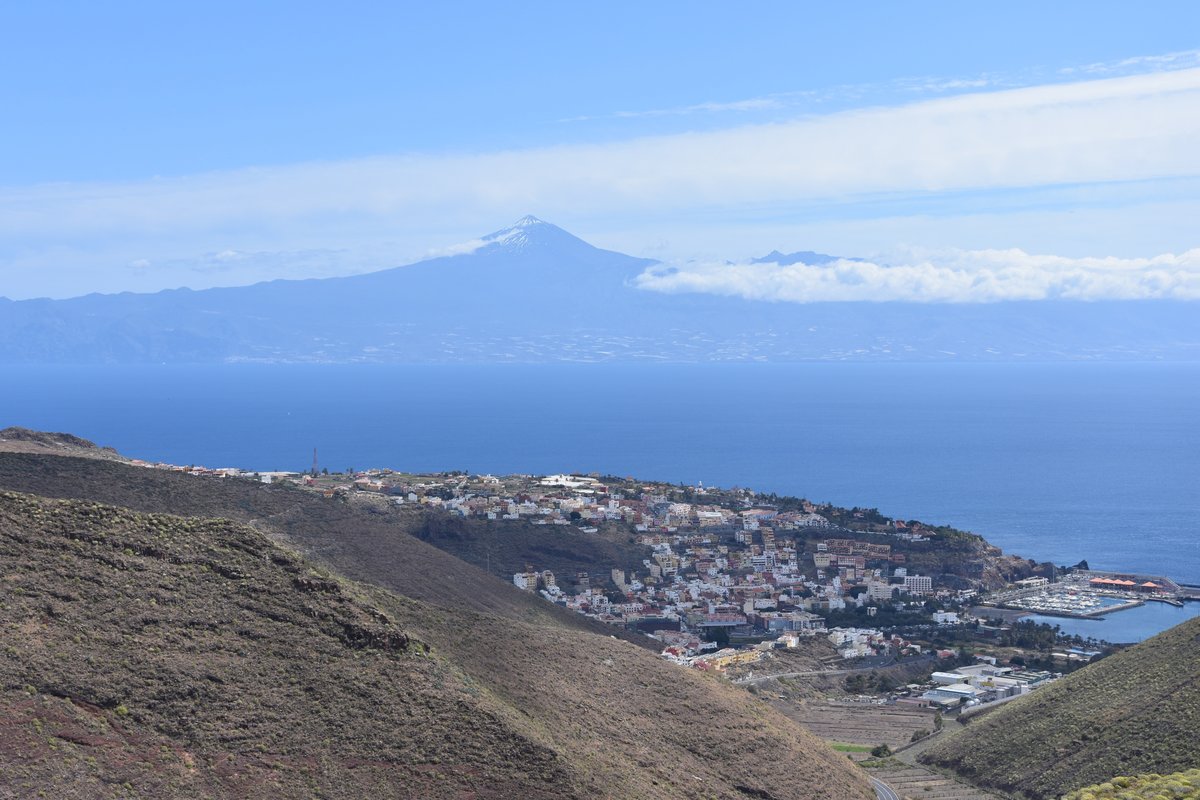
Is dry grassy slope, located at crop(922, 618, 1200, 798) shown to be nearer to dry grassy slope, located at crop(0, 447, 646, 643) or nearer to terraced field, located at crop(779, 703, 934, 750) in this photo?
terraced field, located at crop(779, 703, 934, 750)

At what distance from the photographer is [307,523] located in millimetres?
39719

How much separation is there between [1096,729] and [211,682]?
20749 mm

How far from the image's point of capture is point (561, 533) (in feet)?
198

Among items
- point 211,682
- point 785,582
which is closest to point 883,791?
point 211,682

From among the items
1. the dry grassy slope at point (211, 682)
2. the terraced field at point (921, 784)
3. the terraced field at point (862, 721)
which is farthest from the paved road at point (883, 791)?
the dry grassy slope at point (211, 682)

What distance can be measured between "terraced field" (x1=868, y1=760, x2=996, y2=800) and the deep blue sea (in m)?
40.4

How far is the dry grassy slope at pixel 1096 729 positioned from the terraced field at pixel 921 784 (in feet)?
1.89

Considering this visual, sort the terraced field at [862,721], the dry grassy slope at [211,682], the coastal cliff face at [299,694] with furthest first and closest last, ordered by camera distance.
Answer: the terraced field at [862,721] < the coastal cliff face at [299,694] < the dry grassy slope at [211,682]

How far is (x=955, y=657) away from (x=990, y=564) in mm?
17202

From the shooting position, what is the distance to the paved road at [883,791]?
28719 millimetres

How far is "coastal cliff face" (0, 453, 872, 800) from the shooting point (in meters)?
18.4

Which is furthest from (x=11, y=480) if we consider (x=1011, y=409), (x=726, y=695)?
(x=1011, y=409)

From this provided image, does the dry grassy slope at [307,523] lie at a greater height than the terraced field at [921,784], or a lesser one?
greater

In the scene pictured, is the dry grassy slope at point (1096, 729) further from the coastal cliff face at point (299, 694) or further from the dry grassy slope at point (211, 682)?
the dry grassy slope at point (211, 682)
